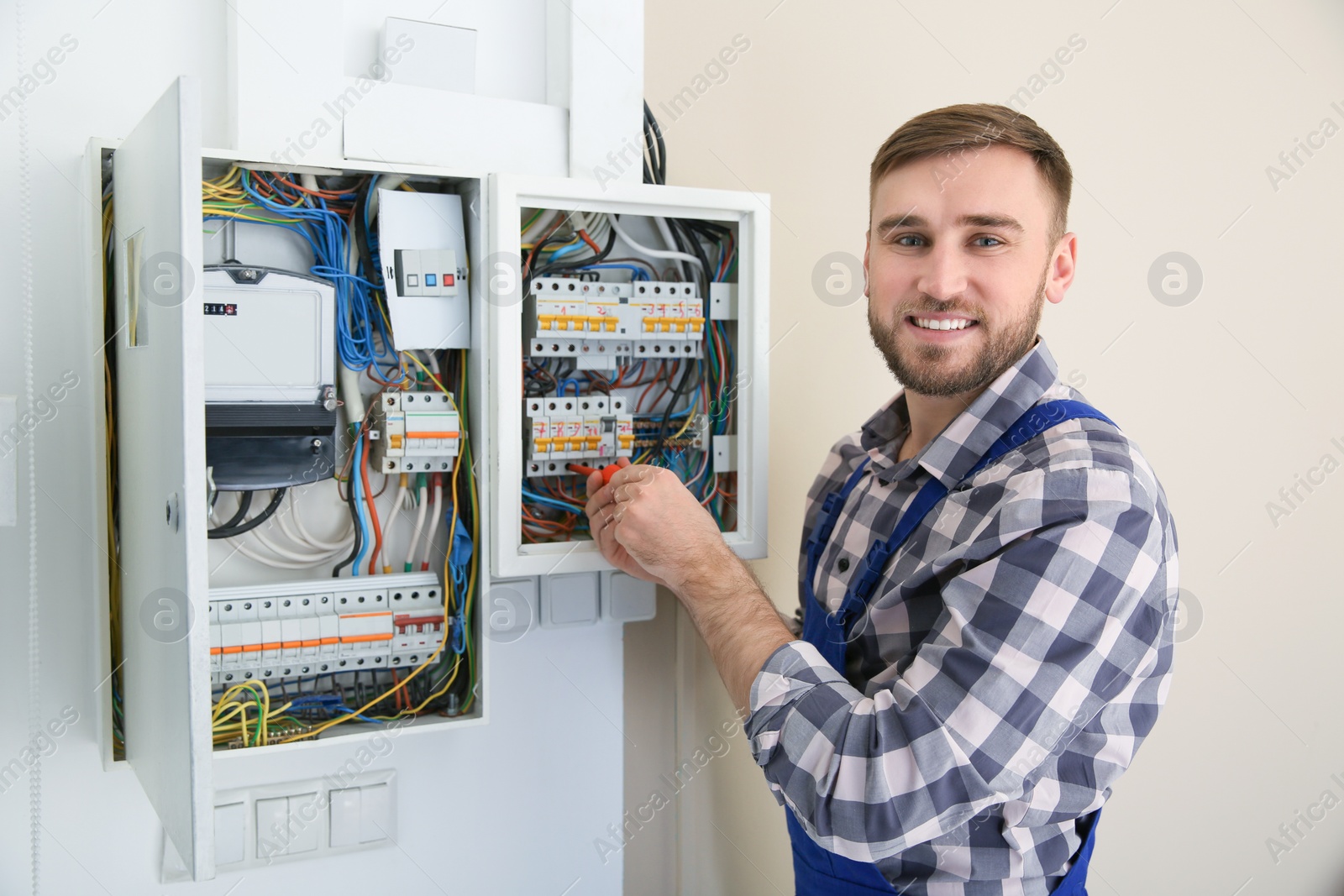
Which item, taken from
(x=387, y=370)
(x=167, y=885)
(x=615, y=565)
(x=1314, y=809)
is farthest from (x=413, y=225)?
(x=1314, y=809)

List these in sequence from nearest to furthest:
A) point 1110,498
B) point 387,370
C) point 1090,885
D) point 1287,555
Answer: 1. point 1110,498
2. point 387,370
3. point 1090,885
4. point 1287,555

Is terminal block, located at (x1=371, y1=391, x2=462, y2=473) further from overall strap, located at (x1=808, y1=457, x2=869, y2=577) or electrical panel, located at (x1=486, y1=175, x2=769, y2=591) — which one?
overall strap, located at (x1=808, y1=457, x2=869, y2=577)

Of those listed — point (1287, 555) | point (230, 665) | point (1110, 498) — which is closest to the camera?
point (1110, 498)

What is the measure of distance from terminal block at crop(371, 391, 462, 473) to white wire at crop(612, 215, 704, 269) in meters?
→ 0.35

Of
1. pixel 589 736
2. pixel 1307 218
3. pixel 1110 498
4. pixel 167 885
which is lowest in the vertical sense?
pixel 167 885

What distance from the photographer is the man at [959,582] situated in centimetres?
83

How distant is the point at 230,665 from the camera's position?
3.71 ft

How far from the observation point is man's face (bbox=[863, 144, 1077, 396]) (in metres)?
1.04

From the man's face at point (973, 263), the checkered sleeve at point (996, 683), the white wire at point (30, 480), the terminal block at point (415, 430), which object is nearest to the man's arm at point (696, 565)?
the checkered sleeve at point (996, 683)

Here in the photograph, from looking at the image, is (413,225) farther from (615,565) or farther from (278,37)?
(615,565)

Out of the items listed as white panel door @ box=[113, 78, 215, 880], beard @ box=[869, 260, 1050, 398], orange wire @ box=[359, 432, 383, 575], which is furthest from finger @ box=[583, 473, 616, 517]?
white panel door @ box=[113, 78, 215, 880]

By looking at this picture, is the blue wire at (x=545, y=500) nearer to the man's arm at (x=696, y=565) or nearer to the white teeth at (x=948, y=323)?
the man's arm at (x=696, y=565)

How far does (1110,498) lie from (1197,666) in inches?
52.3

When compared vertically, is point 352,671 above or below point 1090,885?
above
